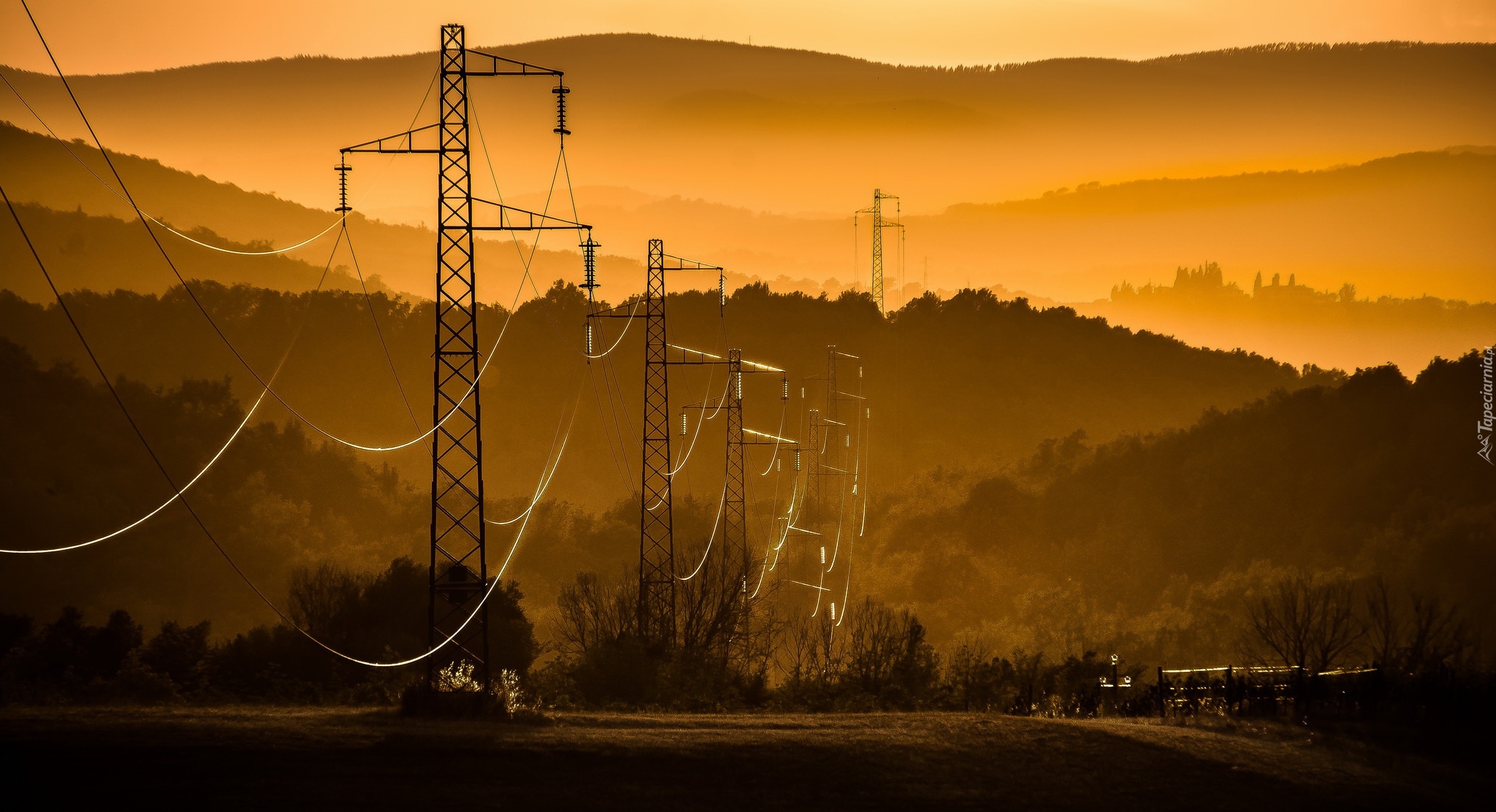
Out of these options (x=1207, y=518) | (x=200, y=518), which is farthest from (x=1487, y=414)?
(x=200, y=518)

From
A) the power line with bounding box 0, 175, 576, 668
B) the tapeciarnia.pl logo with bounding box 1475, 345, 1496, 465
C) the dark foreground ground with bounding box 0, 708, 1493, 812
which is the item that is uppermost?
the tapeciarnia.pl logo with bounding box 1475, 345, 1496, 465

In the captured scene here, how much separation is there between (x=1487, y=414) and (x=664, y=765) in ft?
474

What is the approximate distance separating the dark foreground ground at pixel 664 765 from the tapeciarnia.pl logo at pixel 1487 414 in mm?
124073

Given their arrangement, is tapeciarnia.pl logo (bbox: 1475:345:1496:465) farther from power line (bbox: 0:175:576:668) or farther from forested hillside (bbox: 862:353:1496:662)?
power line (bbox: 0:175:576:668)

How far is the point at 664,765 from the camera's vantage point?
2750 cm

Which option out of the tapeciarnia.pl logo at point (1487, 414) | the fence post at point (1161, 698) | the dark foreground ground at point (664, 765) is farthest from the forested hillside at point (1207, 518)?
the dark foreground ground at point (664, 765)

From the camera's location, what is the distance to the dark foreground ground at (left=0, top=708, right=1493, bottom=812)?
23891 millimetres

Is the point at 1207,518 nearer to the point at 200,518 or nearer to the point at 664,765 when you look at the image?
the point at 200,518

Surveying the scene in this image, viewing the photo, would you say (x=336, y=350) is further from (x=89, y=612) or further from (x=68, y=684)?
(x=68, y=684)

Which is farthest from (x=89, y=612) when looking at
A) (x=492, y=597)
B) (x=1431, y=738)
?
(x=1431, y=738)

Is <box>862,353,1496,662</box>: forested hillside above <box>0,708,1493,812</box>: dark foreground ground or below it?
above

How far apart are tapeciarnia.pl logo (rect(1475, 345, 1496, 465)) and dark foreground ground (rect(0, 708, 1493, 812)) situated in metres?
124

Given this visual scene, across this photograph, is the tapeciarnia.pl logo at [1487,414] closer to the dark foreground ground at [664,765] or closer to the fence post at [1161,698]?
the fence post at [1161,698]

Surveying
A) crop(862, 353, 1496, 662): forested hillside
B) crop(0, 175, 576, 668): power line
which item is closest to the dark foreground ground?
crop(0, 175, 576, 668): power line
